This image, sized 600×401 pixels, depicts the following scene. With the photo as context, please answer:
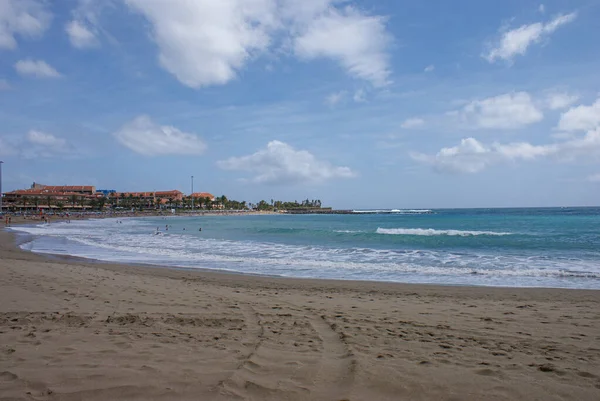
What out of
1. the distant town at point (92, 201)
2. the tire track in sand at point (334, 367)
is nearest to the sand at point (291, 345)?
the tire track in sand at point (334, 367)

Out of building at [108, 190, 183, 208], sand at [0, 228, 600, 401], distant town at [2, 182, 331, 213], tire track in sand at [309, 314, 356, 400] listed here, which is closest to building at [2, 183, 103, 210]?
distant town at [2, 182, 331, 213]

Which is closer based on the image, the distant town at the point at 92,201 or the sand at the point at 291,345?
the sand at the point at 291,345

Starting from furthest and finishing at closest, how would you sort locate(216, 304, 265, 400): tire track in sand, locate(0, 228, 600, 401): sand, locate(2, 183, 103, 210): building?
locate(2, 183, 103, 210): building, locate(0, 228, 600, 401): sand, locate(216, 304, 265, 400): tire track in sand

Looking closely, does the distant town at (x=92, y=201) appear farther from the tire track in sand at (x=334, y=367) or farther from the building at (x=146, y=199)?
the tire track in sand at (x=334, y=367)

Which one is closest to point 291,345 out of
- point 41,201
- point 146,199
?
point 41,201

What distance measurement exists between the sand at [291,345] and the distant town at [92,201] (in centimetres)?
12053

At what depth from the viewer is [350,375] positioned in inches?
Answer: 145

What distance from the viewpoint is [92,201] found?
431 feet

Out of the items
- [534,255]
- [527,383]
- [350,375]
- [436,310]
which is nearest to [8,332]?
[350,375]

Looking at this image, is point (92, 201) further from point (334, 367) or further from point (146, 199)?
point (334, 367)

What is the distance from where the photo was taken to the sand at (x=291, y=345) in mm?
3346

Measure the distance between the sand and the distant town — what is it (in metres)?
121

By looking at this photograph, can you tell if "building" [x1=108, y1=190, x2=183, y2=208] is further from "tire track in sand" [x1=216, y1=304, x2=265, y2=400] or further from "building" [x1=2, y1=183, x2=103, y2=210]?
"tire track in sand" [x1=216, y1=304, x2=265, y2=400]

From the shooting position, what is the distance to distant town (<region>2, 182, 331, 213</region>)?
114438 millimetres
